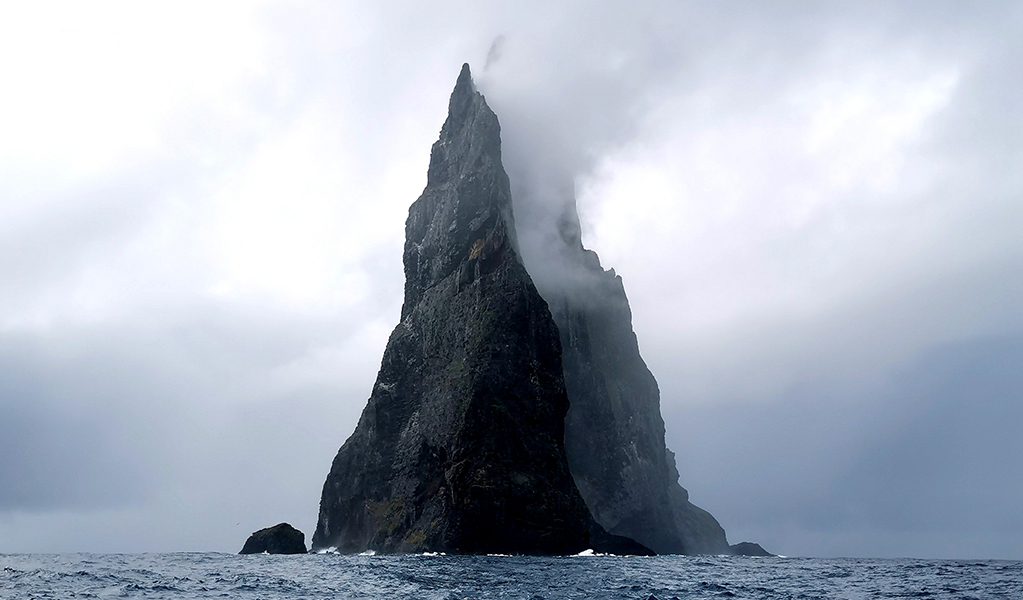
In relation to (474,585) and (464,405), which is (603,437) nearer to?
(464,405)

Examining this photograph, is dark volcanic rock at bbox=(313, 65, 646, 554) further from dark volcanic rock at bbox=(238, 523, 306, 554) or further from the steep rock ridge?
the steep rock ridge

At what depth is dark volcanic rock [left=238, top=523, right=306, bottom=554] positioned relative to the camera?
137 meters

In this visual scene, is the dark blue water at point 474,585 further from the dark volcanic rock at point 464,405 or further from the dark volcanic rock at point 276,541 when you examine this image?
the dark volcanic rock at point 276,541

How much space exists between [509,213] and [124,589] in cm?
11434

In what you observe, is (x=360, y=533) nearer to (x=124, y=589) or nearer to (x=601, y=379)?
(x=601, y=379)

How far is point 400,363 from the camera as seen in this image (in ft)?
483

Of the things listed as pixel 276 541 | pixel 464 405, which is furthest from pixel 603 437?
pixel 276 541

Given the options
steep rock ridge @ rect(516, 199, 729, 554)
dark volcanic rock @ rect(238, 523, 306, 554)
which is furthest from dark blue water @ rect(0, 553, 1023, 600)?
steep rock ridge @ rect(516, 199, 729, 554)

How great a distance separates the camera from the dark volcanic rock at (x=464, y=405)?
11625cm

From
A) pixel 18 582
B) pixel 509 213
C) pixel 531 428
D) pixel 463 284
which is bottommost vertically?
pixel 18 582

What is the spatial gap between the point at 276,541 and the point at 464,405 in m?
42.8

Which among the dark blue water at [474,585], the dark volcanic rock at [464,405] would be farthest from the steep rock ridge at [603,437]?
the dark blue water at [474,585]

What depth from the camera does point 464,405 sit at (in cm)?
12488

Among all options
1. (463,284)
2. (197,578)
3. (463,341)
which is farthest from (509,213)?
(197,578)
